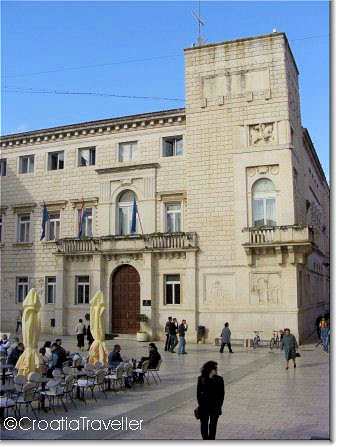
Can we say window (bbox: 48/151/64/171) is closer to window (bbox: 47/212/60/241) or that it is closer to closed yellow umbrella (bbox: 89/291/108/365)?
window (bbox: 47/212/60/241)

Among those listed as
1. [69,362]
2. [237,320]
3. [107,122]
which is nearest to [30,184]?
[107,122]

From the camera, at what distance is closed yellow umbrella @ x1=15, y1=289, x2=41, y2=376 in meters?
14.4

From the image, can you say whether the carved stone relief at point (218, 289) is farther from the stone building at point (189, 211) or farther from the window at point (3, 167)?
the window at point (3, 167)

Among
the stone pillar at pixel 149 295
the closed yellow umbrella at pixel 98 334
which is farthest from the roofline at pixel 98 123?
the closed yellow umbrella at pixel 98 334

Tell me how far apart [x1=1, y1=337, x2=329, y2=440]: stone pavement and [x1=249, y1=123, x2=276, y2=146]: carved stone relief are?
12846mm

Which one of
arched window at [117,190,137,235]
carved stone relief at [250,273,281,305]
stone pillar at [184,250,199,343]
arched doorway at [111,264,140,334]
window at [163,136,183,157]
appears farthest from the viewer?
arched window at [117,190,137,235]

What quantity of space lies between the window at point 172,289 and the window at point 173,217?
2.82 metres

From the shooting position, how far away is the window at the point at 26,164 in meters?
36.3

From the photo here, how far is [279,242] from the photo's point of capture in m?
26.8

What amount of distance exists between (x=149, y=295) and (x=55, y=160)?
40.0ft

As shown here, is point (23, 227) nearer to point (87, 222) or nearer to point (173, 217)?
point (87, 222)

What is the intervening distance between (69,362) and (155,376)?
3.06m

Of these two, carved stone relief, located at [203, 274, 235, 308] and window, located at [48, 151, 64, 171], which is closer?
carved stone relief, located at [203, 274, 235, 308]

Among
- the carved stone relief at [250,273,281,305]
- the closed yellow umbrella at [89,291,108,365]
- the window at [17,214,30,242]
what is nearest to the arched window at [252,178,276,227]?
the carved stone relief at [250,273,281,305]
